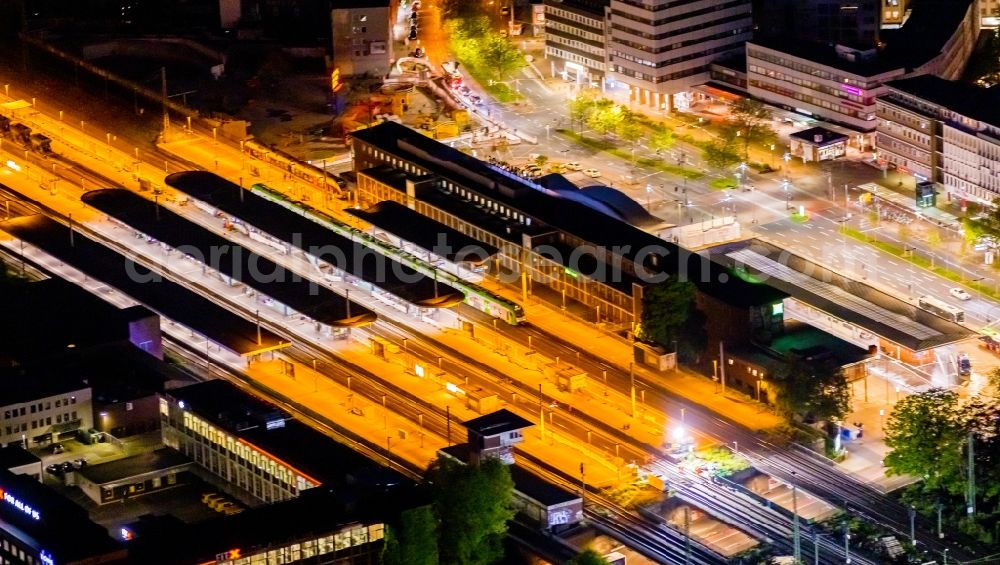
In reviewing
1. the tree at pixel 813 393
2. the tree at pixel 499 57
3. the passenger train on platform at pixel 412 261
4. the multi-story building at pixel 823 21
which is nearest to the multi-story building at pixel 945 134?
the multi-story building at pixel 823 21

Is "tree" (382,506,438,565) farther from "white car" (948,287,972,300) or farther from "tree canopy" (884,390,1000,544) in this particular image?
"white car" (948,287,972,300)

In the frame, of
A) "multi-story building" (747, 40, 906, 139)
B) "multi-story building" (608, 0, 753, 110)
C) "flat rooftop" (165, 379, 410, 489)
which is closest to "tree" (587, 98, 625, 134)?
"multi-story building" (608, 0, 753, 110)

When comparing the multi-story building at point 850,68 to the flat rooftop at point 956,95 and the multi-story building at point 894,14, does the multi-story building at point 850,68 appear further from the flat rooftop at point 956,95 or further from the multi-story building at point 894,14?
the multi-story building at point 894,14

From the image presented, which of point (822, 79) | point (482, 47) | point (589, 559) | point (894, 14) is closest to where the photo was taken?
point (589, 559)

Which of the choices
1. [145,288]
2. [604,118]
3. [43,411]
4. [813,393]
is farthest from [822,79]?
[43,411]

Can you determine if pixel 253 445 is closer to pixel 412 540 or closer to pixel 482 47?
pixel 412 540
